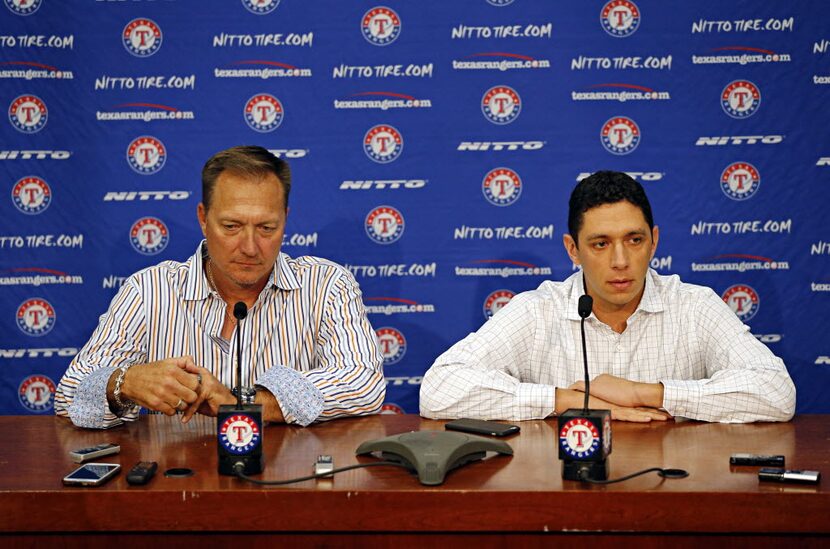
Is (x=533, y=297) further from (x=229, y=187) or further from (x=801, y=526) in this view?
(x=801, y=526)

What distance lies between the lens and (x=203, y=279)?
9.30 feet

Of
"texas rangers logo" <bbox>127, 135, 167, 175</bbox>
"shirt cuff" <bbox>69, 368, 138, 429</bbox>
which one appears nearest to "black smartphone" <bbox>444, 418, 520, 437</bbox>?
"shirt cuff" <bbox>69, 368, 138, 429</bbox>

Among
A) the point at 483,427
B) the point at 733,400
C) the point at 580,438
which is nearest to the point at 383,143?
the point at 483,427

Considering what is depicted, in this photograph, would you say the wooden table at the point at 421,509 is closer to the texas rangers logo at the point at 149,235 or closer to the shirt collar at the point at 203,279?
the shirt collar at the point at 203,279

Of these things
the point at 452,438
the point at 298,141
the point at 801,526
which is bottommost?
the point at 801,526

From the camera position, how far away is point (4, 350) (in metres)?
3.74

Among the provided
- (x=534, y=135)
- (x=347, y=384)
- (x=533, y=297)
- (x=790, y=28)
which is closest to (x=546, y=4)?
(x=534, y=135)

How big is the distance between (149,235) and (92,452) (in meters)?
1.86

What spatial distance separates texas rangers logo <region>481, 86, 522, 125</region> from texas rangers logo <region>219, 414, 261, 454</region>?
2.17 metres

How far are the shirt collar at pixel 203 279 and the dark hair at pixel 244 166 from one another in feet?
0.63

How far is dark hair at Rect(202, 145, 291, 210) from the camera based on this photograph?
2.74 m

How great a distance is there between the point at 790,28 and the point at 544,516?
2771mm

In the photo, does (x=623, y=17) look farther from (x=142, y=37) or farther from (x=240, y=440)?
(x=240, y=440)

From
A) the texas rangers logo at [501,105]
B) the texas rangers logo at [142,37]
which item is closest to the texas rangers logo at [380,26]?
the texas rangers logo at [501,105]
